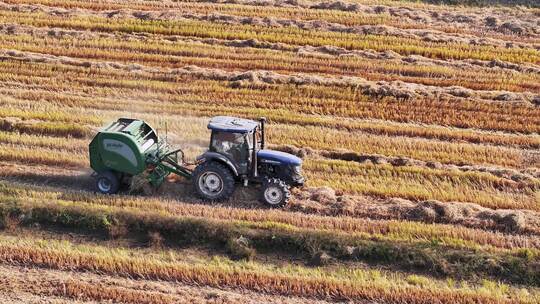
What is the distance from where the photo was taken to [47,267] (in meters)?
14.0

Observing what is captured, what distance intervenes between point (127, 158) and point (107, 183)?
0.74 meters

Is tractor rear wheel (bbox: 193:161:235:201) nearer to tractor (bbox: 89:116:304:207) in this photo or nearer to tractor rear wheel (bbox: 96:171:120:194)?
tractor (bbox: 89:116:304:207)

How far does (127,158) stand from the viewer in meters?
15.8

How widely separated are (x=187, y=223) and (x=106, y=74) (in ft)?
30.0

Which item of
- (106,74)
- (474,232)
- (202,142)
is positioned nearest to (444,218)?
(474,232)

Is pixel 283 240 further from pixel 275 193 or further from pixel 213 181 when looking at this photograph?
pixel 213 181

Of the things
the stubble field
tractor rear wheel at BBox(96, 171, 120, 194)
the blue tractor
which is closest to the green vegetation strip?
the stubble field

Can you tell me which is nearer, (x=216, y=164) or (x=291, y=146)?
(x=216, y=164)

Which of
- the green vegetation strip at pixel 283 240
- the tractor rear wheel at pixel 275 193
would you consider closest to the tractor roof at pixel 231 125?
the tractor rear wheel at pixel 275 193

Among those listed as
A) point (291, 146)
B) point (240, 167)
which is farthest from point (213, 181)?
point (291, 146)

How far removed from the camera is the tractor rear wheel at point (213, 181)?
50.6ft

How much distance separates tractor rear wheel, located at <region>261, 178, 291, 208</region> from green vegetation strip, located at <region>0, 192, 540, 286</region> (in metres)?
0.70

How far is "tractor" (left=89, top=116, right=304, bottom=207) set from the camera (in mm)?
15477

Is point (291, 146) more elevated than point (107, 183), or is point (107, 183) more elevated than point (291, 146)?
point (291, 146)
